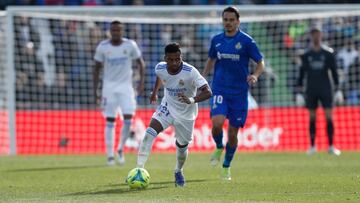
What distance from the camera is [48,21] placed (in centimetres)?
Result: 2498

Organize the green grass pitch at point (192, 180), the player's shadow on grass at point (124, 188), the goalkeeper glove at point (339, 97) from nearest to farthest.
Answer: the green grass pitch at point (192, 180), the player's shadow on grass at point (124, 188), the goalkeeper glove at point (339, 97)

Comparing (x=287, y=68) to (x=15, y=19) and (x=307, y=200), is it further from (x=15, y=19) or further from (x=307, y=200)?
(x=307, y=200)

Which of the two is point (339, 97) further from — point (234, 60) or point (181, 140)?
point (181, 140)

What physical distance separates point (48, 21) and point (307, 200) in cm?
1525

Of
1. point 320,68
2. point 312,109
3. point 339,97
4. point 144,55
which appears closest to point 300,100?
point 339,97

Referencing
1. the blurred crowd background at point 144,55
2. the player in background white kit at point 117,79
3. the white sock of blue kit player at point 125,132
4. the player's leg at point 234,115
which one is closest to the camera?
the player's leg at point 234,115

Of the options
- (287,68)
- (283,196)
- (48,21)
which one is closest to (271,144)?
(287,68)

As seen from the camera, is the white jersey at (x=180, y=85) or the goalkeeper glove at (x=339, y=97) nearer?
the white jersey at (x=180, y=85)

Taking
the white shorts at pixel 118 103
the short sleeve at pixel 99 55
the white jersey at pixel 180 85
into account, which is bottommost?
the white shorts at pixel 118 103

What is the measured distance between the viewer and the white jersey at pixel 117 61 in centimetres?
1794

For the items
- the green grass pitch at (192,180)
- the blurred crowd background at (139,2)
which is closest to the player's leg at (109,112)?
the green grass pitch at (192,180)

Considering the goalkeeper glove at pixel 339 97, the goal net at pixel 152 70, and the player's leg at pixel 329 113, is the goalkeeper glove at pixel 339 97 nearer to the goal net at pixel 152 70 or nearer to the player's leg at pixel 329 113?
the goal net at pixel 152 70

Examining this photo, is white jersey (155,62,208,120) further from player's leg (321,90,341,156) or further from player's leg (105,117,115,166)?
player's leg (321,90,341,156)

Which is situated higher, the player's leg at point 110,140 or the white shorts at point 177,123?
the white shorts at point 177,123
